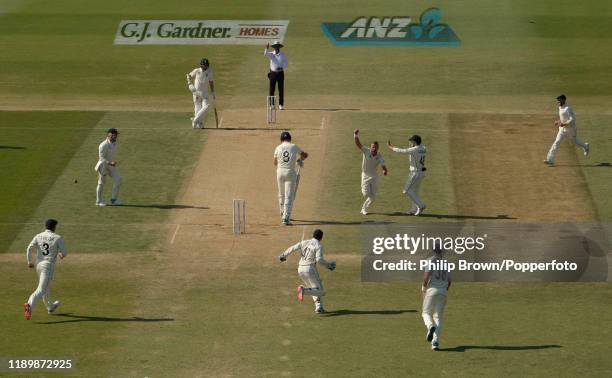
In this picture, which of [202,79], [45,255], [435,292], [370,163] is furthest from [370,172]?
[45,255]

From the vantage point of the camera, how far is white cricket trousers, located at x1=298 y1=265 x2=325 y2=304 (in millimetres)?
27750

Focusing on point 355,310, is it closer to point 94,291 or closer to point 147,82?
point 94,291

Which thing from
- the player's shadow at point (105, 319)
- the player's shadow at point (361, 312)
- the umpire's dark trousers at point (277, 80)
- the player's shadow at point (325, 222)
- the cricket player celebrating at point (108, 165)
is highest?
the umpire's dark trousers at point (277, 80)

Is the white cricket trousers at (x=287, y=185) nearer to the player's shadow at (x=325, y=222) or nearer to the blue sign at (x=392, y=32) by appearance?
the player's shadow at (x=325, y=222)

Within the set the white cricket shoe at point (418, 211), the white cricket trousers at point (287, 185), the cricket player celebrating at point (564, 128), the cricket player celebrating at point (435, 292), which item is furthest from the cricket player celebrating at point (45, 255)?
the cricket player celebrating at point (564, 128)

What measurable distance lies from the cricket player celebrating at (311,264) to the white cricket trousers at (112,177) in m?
8.91

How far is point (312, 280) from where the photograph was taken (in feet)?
91.2

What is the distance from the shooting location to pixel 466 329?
27203 millimetres

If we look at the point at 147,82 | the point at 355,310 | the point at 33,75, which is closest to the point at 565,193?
the point at 355,310

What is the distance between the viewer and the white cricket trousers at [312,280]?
2775cm

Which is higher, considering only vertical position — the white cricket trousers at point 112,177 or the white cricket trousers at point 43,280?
the white cricket trousers at point 112,177

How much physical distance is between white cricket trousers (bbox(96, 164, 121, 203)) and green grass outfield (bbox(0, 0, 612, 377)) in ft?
1.41

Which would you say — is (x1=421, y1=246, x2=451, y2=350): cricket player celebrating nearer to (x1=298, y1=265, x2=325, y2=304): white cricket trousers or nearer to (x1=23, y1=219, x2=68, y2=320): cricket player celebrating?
(x1=298, y1=265, x2=325, y2=304): white cricket trousers

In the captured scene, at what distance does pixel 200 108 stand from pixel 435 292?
59.2ft
